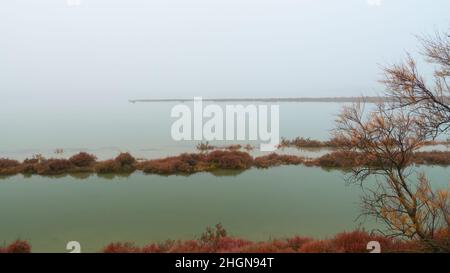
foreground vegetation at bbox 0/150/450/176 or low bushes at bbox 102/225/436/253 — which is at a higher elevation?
foreground vegetation at bbox 0/150/450/176

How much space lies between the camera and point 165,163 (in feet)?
67.2

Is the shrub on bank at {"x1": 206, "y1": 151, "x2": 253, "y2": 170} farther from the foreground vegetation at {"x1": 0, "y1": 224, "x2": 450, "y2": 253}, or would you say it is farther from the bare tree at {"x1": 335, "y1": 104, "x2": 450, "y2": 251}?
the bare tree at {"x1": 335, "y1": 104, "x2": 450, "y2": 251}

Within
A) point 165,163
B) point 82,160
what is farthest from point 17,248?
point 82,160

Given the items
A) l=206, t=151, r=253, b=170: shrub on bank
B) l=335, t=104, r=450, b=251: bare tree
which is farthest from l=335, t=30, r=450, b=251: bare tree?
l=206, t=151, r=253, b=170: shrub on bank

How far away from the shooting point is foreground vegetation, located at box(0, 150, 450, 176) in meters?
19.8

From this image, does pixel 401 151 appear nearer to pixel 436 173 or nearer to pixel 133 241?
pixel 133 241

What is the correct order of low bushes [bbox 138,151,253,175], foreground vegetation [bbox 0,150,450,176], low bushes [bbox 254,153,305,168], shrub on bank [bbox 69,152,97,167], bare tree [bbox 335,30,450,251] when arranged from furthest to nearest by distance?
low bushes [bbox 254,153,305,168]
shrub on bank [bbox 69,152,97,167]
low bushes [bbox 138,151,253,175]
foreground vegetation [bbox 0,150,450,176]
bare tree [bbox 335,30,450,251]

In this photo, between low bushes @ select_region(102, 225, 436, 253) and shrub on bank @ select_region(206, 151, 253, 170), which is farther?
shrub on bank @ select_region(206, 151, 253, 170)

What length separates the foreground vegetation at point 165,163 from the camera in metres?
19.8

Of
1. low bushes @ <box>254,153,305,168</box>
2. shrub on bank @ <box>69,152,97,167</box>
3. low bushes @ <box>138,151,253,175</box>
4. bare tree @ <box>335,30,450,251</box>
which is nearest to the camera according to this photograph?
bare tree @ <box>335,30,450,251</box>

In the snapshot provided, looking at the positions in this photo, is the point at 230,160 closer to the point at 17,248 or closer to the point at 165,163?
the point at 165,163

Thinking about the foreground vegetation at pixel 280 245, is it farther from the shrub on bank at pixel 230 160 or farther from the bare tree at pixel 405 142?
the shrub on bank at pixel 230 160

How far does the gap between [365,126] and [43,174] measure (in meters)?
17.5

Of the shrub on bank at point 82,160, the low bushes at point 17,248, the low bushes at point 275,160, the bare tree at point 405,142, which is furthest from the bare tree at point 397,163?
the shrub on bank at point 82,160
